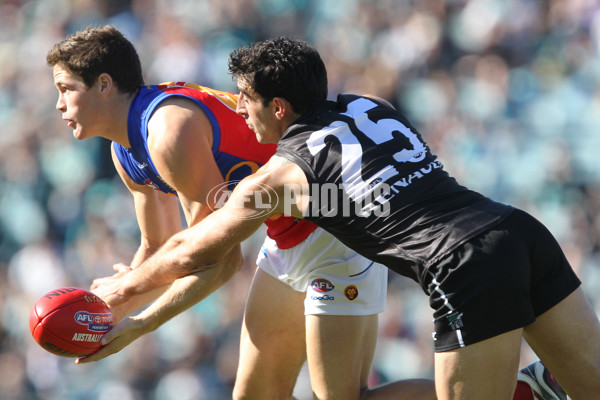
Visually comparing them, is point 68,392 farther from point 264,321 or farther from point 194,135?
point 194,135

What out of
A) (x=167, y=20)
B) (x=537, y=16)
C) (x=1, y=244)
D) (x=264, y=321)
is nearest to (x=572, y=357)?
(x=264, y=321)

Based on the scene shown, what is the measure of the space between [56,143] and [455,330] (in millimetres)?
6003

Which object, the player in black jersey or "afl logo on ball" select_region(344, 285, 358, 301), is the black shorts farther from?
"afl logo on ball" select_region(344, 285, 358, 301)

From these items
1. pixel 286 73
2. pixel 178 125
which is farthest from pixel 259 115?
pixel 178 125

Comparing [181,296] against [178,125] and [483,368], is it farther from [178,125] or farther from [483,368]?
[483,368]

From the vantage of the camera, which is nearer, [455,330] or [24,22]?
[455,330]

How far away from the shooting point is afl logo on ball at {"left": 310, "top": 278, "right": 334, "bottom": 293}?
407 cm

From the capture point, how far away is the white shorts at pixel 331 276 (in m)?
4.07

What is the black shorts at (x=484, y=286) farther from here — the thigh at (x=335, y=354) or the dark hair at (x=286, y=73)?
the dark hair at (x=286, y=73)

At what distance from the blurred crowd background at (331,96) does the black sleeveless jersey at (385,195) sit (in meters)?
3.17

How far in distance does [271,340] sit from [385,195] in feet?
4.69

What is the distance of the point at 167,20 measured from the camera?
801 centimetres

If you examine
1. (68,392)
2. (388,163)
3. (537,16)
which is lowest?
(68,392)

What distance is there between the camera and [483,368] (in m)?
3.15
